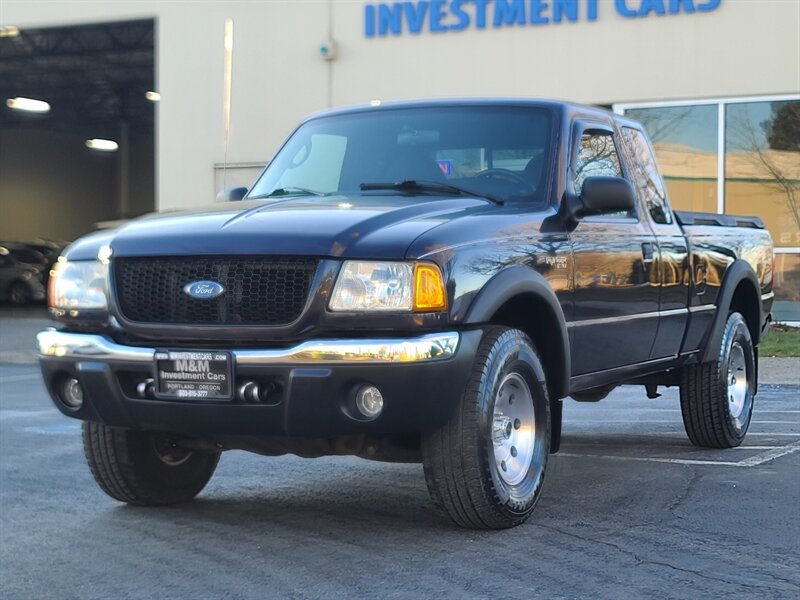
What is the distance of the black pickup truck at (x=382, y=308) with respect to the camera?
4.79m

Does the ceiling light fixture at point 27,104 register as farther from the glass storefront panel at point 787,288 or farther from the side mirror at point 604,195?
the side mirror at point 604,195

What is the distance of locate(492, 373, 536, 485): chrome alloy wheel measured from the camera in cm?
530

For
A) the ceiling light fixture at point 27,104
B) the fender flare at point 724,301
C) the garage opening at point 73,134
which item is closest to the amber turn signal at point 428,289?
the fender flare at point 724,301

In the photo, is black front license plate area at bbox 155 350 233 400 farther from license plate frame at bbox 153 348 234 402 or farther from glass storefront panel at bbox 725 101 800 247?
glass storefront panel at bbox 725 101 800 247

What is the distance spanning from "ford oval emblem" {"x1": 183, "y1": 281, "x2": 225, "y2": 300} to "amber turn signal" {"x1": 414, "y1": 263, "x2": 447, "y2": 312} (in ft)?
2.51

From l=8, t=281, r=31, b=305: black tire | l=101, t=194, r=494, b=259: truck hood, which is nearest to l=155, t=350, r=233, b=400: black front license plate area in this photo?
l=101, t=194, r=494, b=259: truck hood

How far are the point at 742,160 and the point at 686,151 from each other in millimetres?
798

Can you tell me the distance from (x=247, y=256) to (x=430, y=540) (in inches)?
55.2

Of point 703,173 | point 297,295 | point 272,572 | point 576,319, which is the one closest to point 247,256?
point 297,295

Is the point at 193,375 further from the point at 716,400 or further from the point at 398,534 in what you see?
the point at 716,400

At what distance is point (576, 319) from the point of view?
589 centimetres

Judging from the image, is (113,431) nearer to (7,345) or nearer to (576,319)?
(576,319)

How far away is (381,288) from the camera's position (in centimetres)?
479

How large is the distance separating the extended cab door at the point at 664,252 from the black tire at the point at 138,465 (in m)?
2.58
